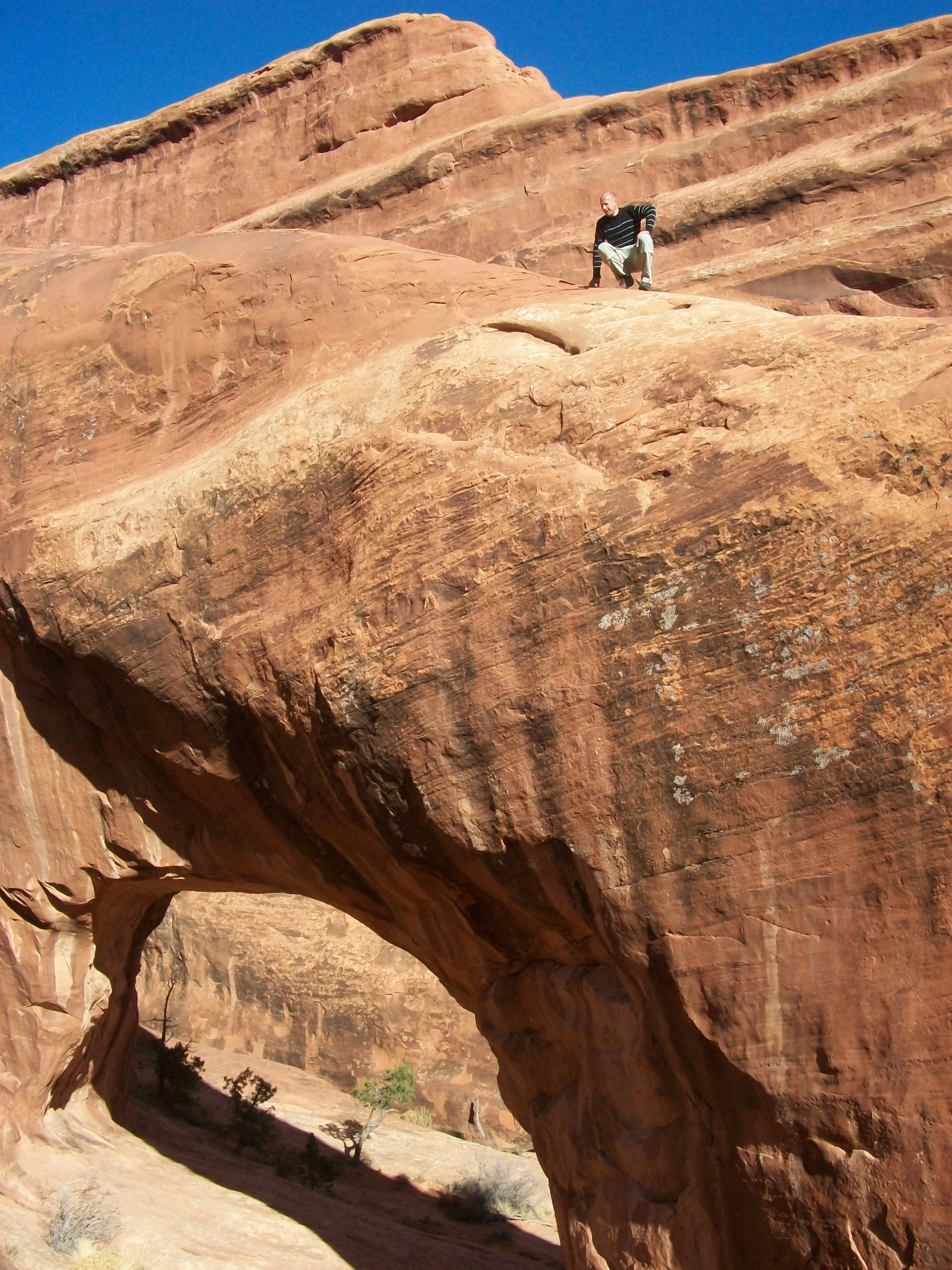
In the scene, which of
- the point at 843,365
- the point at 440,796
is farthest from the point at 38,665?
the point at 843,365

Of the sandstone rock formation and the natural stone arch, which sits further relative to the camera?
the sandstone rock formation

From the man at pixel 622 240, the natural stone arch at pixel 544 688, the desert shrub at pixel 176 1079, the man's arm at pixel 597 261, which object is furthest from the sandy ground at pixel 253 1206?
the man at pixel 622 240

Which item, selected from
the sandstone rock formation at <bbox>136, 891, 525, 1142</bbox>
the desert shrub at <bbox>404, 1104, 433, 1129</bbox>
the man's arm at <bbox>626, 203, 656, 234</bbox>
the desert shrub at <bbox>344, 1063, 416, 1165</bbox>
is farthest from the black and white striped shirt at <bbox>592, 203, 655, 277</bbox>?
the desert shrub at <bbox>404, 1104, 433, 1129</bbox>

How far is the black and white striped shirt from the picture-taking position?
8766 millimetres

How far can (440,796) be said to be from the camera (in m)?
5.92

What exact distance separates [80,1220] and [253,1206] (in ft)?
5.95

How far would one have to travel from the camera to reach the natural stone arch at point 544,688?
15.8 feet

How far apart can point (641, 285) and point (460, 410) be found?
2775mm

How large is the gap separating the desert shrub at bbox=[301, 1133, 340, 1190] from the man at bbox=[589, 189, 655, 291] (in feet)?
30.4

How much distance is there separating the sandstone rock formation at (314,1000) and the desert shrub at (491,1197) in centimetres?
272

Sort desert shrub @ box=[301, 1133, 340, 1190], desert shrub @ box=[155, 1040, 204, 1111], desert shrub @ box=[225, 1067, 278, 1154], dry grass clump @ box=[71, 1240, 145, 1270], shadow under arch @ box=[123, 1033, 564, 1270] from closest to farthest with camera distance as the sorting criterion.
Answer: dry grass clump @ box=[71, 1240, 145, 1270] < shadow under arch @ box=[123, 1033, 564, 1270] < desert shrub @ box=[301, 1133, 340, 1190] < desert shrub @ box=[225, 1067, 278, 1154] < desert shrub @ box=[155, 1040, 204, 1111]

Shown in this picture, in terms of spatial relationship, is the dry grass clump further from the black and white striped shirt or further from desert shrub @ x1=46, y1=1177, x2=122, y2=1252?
the black and white striped shirt

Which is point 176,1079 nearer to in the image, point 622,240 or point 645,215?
point 622,240

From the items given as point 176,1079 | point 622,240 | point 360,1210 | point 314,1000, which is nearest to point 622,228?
point 622,240
